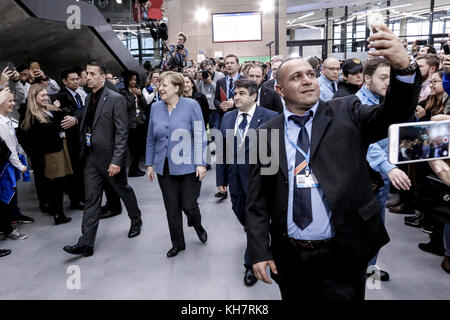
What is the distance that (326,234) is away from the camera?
1.63 m

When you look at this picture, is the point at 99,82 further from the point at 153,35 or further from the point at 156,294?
the point at 153,35

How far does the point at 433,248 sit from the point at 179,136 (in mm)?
2492

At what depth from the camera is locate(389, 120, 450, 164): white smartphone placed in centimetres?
118

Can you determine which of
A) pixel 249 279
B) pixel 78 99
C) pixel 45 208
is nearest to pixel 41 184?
pixel 45 208

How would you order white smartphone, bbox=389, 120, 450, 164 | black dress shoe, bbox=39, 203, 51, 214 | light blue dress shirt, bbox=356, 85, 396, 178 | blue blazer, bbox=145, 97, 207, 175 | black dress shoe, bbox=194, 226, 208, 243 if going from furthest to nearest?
1. black dress shoe, bbox=39, 203, 51, 214
2. black dress shoe, bbox=194, 226, 208, 243
3. blue blazer, bbox=145, 97, 207, 175
4. light blue dress shirt, bbox=356, 85, 396, 178
5. white smartphone, bbox=389, 120, 450, 164

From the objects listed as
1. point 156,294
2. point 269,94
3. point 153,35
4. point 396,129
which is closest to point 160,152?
point 156,294

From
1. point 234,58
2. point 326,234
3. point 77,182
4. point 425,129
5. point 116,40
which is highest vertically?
point 116,40

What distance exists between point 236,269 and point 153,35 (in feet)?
24.1

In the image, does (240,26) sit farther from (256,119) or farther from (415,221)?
(256,119)

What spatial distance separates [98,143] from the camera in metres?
3.55

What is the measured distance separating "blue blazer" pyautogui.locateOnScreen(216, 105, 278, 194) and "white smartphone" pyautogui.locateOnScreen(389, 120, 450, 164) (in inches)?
71.5

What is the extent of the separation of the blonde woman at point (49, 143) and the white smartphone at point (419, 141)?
395 cm

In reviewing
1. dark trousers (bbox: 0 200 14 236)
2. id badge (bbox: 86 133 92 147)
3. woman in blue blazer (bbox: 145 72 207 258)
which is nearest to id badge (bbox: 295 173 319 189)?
woman in blue blazer (bbox: 145 72 207 258)

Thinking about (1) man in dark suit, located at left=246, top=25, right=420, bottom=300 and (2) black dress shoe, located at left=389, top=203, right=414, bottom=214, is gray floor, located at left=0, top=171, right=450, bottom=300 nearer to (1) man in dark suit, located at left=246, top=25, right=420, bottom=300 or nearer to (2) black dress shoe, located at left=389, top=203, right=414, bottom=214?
(2) black dress shoe, located at left=389, top=203, right=414, bottom=214
